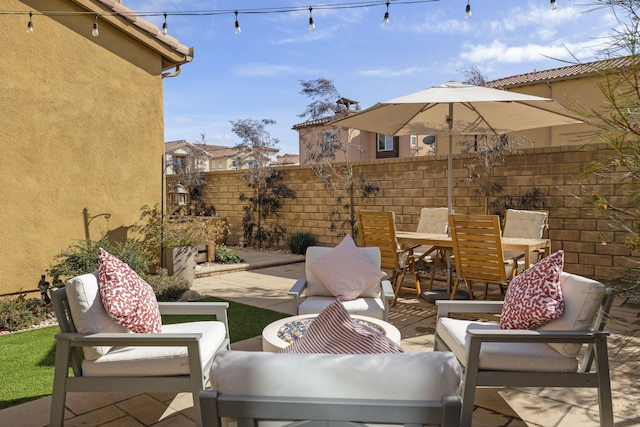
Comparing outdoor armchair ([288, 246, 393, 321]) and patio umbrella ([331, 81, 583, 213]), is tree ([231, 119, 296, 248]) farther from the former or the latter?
outdoor armchair ([288, 246, 393, 321])

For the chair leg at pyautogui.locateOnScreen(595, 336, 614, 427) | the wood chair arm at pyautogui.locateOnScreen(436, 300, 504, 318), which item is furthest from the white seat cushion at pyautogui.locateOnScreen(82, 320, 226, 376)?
the chair leg at pyautogui.locateOnScreen(595, 336, 614, 427)

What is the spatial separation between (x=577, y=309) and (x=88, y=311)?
2585 millimetres

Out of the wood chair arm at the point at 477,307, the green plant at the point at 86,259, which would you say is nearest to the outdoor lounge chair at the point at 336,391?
the wood chair arm at the point at 477,307

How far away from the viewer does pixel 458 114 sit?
6.28 meters

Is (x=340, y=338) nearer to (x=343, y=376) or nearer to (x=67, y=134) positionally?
(x=343, y=376)

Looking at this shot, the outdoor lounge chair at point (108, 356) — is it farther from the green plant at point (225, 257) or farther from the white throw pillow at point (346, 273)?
the green plant at point (225, 257)

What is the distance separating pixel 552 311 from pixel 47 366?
351cm

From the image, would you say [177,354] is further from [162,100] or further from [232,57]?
[232,57]

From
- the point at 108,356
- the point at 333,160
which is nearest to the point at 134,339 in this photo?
the point at 108,356

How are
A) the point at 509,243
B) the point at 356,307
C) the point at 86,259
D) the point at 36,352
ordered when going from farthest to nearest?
1. the point at 86,259
2. the point at 509,243
3. the point at 36,352
4. the point at 356,307

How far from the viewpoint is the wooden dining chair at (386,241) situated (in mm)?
5285

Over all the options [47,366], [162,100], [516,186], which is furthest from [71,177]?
[516,186]

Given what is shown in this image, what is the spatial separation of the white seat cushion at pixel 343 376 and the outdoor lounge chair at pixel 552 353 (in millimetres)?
1162

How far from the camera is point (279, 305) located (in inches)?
212
